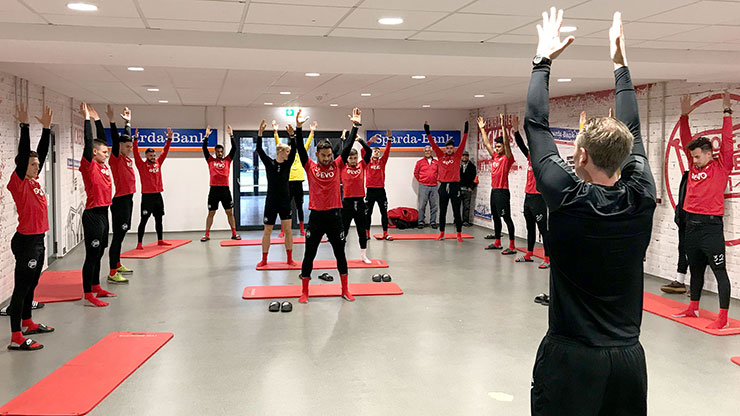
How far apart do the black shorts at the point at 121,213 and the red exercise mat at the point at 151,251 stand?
1676mm

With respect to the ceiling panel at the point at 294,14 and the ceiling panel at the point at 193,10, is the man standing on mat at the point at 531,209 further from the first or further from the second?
the ceiling panel at the point at 193,10

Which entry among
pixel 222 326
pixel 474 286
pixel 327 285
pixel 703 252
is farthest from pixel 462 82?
pixel 222 326

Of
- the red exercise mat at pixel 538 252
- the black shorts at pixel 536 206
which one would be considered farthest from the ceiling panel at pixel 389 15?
the red exercise mat at pixel 538 252

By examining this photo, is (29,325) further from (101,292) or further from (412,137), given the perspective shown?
(412,137)

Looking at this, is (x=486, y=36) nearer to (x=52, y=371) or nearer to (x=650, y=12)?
(x=650, y=12)

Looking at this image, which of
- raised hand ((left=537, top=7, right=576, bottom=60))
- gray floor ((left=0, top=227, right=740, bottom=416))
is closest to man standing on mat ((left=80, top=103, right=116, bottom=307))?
gray floor ((left=0, top=227, right=740, bottom=416))

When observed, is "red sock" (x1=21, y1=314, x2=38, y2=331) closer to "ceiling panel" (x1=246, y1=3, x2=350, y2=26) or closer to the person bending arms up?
"ceiling panel" (x1=246, y1=3, x2=350, y2=26)

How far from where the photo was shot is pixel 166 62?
5.57 meters

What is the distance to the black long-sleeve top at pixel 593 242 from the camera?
175 cm

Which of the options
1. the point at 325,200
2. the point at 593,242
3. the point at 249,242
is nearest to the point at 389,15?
the point at 325,200

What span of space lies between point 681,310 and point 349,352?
3.68 m

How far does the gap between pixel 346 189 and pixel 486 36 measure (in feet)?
13.2

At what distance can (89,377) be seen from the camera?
163 inches

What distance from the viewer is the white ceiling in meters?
4.02
